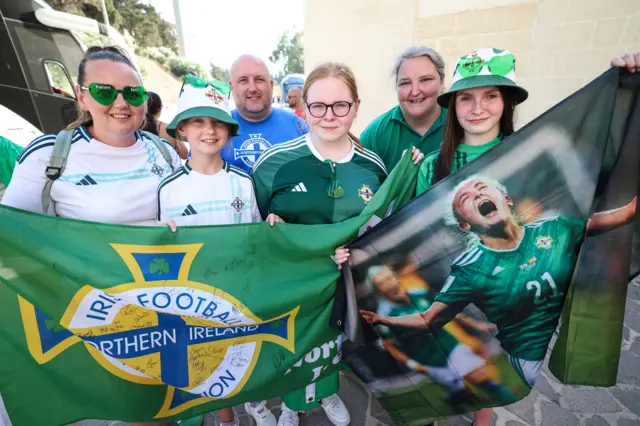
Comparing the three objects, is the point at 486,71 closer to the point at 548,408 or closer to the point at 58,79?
the point at 548,408

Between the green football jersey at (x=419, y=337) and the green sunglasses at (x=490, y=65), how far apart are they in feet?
4.02

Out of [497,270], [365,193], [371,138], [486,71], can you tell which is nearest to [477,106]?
[486,71]

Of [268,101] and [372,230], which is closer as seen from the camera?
[372,230]

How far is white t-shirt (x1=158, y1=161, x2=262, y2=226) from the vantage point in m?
1.84

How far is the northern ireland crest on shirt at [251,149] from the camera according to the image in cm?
284

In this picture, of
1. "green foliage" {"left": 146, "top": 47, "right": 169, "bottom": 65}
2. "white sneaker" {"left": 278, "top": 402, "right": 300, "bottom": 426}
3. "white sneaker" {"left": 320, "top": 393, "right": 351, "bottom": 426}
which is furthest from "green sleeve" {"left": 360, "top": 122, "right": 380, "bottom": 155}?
"green foliage" {"left": 146, "top": 47, "right": 169, "bottom": 65}

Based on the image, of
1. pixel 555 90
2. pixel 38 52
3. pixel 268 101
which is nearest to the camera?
pixel 268 101

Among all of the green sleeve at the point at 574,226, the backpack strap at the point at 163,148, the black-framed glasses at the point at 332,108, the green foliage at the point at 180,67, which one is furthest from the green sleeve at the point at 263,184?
the green foliage at the point at 180,67

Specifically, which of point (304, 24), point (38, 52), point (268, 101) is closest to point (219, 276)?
point (268, 101)

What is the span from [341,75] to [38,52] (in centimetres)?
814

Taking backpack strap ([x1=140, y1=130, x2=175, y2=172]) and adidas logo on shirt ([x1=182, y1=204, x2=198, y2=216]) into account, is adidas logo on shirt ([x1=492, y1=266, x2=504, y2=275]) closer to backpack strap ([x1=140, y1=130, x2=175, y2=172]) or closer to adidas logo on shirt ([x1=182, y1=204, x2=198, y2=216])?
adidas logo on shirt ([x1=182, y1=204, x2=198, y2=216])

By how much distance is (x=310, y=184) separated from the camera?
1941 millimetres

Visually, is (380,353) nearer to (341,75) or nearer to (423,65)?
(341,75)

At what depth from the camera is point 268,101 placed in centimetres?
306
